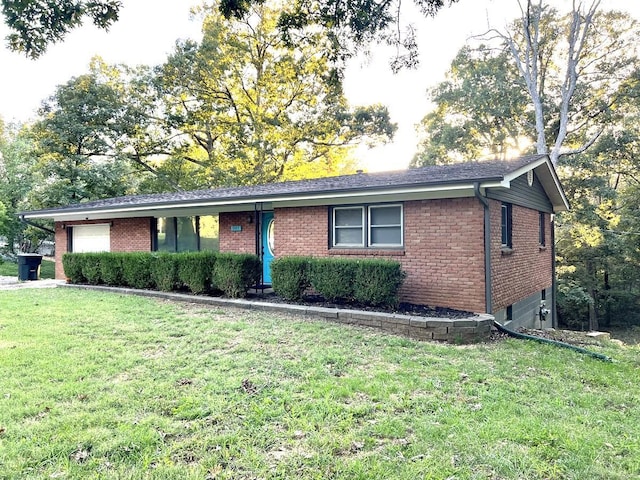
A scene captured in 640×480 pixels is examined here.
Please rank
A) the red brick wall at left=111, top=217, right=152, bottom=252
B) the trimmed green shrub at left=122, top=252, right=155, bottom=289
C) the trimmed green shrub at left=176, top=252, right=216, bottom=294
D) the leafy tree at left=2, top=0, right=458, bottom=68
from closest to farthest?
1. the leafy tree at left=2, top=0, right=458, bottom=68
2. the trimmed green shrub at left=176, top=252, right=216, bottom=294
3. the trimmed green shrub at left=122, top=252, right=155, bottom=289
4. the red brick wall at left=111, top=217, right=152, bottom=252

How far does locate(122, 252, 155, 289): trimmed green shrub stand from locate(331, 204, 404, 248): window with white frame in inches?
213

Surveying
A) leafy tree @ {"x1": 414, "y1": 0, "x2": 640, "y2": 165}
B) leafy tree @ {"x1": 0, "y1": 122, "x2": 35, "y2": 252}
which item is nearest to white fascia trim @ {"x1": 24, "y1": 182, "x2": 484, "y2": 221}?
leafy tree @ {"x1": 0, "y1": 122, "x2": 35, "y2": 252}

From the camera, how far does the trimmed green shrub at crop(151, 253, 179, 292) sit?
10.6 meters

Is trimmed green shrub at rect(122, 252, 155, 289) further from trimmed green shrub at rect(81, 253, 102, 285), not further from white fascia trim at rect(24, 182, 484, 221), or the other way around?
white fascia trim at rect(24, 182, 484, 221)

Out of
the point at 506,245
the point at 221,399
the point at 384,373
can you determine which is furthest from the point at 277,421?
the point at 506,245

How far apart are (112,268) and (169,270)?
8.42 ft

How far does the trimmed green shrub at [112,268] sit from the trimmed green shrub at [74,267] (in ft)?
4.05

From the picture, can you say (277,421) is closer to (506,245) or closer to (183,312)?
(183,312)

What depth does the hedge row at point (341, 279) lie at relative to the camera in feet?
25.0

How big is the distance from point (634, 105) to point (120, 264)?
891 inches

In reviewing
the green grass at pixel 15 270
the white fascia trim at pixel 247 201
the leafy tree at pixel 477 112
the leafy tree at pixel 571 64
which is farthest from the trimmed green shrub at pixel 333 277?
the leafy tree at pixel 477 112

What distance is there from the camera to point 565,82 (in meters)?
19.8

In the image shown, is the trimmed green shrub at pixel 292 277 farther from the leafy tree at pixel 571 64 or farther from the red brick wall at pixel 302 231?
the leafy tree at pixel 571 64

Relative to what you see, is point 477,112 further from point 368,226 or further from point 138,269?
point 138,269
